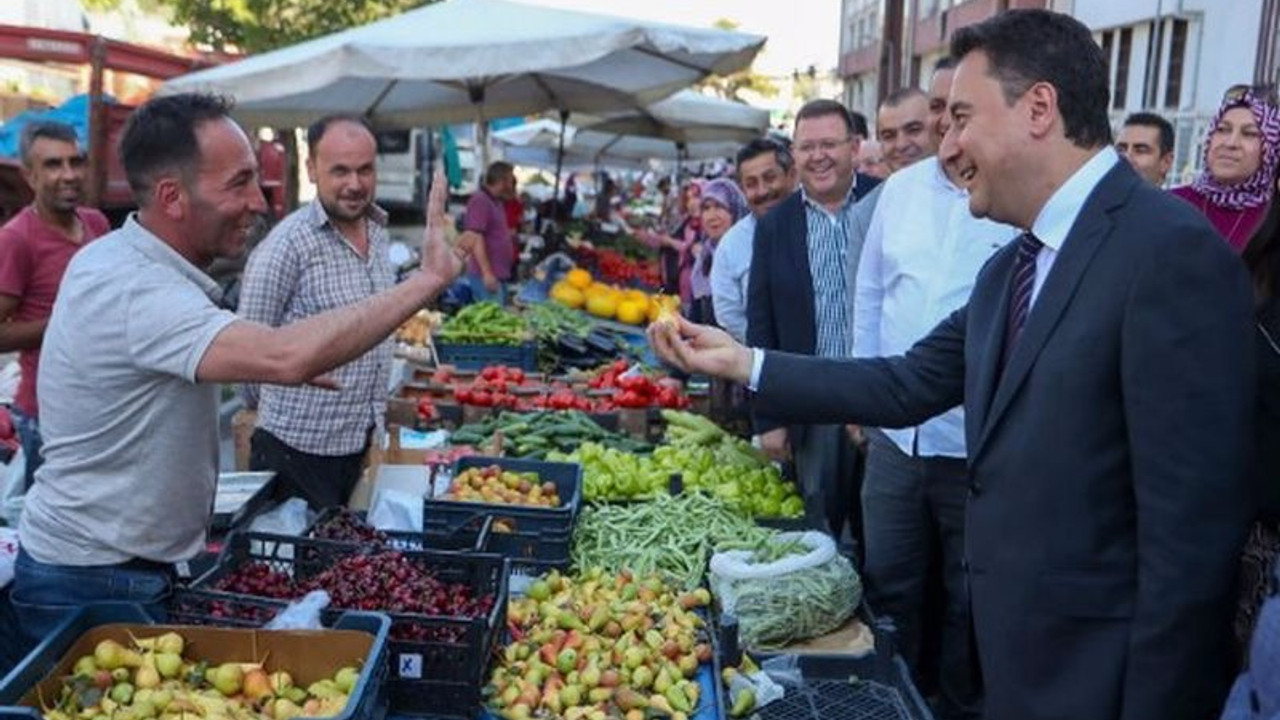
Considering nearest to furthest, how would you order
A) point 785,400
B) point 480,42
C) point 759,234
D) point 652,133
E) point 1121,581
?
point 1121,581 → point 785,400 → point 759,234 → point 480,42 → point 652,133

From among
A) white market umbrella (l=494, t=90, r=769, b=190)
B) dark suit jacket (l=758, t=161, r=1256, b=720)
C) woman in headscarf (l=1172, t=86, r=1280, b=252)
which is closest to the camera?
dark suit jacket (l=758, t=161, r=1256, b=720)

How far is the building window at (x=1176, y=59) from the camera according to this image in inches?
402

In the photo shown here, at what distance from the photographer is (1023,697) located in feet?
8.17

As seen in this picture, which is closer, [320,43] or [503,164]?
[320,43]

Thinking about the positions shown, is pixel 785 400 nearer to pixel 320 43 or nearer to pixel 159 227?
pixel 159 227

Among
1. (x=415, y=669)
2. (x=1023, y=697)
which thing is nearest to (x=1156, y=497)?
(x=1023, y=697)

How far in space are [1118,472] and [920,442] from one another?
189 cm

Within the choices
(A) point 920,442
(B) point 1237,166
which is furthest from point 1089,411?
(B) point 1237,166

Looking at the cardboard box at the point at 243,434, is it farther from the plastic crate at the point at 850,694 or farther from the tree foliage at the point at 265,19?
the tree foliage at the point at 265,19

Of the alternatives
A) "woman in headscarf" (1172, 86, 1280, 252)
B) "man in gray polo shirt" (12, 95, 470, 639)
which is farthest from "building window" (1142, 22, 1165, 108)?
"man in gray polo shirt" (12, 95, 470, 639)

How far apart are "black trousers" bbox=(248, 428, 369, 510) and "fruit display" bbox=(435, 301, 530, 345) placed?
3447 millimetres

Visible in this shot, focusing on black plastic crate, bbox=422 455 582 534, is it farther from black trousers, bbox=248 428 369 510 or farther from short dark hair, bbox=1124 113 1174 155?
short dark hair, bbox=1124 113 1174 155

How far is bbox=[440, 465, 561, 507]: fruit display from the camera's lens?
405 centimetres

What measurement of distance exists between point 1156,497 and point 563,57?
20.5ft
